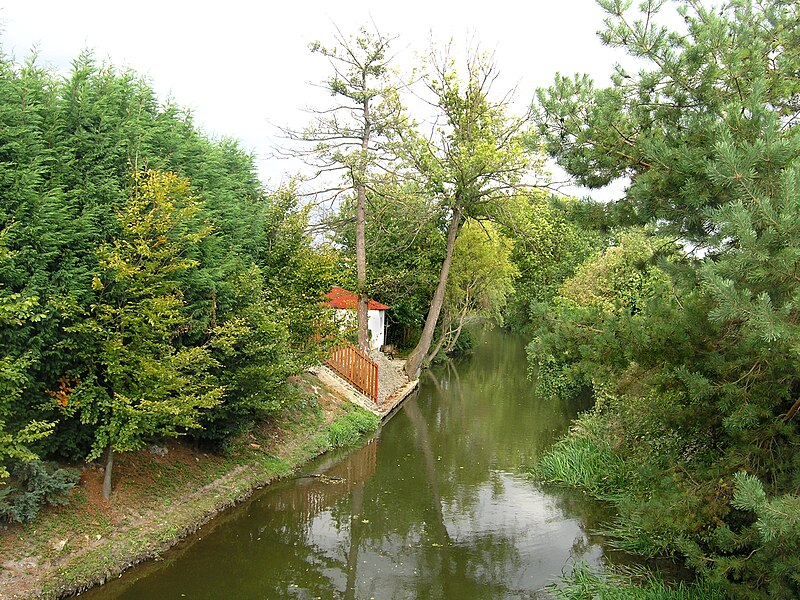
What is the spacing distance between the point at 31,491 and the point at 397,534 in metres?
5.86

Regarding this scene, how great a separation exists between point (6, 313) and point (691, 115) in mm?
8360

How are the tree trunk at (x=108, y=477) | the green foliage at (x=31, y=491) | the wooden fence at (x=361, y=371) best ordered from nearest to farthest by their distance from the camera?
1. the green foliage at (x=31, y=491)
2. the tree trunk at (x=108, y=477)
3. the wooden fence at (x=361, y=371)

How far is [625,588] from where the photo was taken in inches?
336

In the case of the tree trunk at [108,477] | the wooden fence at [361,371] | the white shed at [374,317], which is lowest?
the tree trunk at [108,477]

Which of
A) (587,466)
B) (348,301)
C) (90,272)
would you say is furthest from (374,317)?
(90,272)

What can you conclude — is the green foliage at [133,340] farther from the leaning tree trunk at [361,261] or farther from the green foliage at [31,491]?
the leaning tree trunk at [361,261]

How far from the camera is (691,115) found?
722 centimetres

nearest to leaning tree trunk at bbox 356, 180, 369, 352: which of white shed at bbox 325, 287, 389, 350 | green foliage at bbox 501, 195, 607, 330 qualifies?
white shed at bbox 325, 287, 389, 350

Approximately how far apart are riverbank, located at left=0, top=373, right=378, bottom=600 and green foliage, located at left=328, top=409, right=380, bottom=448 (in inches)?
31.4

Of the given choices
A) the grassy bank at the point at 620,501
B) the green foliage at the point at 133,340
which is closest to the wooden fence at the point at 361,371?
the grassy bank at the point at 620,501

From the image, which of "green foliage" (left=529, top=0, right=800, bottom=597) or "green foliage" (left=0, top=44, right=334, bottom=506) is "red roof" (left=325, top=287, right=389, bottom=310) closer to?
"green foliage" (left=0, top=44, right=334, bottom=506)

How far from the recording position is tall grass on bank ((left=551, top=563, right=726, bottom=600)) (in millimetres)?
7883

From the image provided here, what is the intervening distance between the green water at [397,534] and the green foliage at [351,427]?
1.42ft

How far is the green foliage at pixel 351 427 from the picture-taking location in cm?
1686
